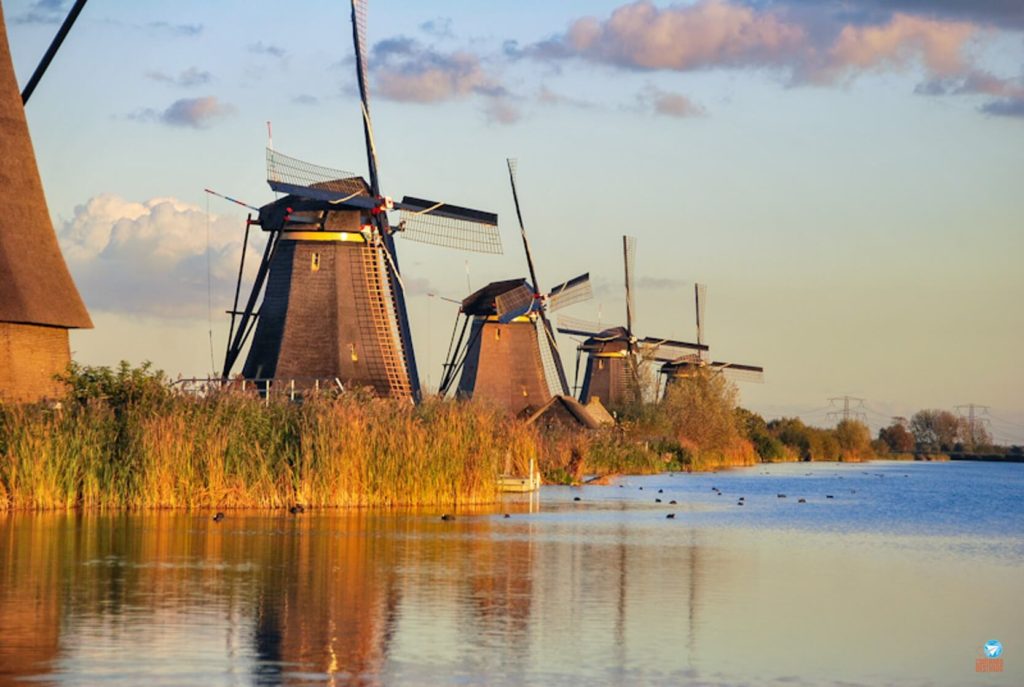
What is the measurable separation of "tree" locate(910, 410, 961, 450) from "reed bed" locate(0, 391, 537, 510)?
122 m

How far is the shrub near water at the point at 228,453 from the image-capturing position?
2441 cm

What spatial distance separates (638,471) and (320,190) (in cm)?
1928

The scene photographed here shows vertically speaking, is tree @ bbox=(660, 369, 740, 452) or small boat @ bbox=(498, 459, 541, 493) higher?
tree @ bbox=(660, 369, 740, 452)

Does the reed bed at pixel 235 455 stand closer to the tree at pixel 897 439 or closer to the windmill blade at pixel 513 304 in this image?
the windmill blade at pixel 513 304

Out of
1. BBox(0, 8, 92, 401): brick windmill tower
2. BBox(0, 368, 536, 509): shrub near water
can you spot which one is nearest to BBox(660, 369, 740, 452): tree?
BBox(0, 8, 92, 401): brick windmill tower

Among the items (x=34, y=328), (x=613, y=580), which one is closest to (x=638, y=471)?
(x=34, y=328)

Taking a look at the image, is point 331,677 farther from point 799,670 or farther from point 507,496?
point 507,496

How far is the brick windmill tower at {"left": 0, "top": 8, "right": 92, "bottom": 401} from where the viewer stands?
112 ft

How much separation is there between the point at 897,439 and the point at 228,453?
114 m

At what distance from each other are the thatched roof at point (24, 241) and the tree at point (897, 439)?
343 feet

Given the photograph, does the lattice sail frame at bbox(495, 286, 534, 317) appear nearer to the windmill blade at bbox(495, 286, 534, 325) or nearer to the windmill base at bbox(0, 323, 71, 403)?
the windmill blade at bbox(495, 286, 534, 325)

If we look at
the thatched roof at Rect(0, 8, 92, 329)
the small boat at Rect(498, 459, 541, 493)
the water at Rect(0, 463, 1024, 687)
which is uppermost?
the thatched roof at Rect(0, 8, 92, 329)

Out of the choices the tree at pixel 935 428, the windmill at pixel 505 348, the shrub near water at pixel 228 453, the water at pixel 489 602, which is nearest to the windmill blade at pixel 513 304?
the windmill at pixel 505 348

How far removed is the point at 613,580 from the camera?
57.5 feet
